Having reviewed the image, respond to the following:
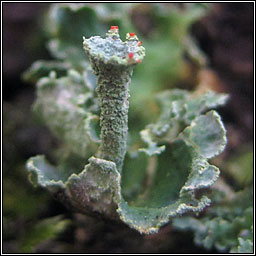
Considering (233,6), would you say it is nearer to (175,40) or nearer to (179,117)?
(175,40)

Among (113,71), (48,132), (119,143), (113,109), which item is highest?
(113,71)

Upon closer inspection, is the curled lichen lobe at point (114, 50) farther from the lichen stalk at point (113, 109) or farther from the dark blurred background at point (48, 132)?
the dark blurred background at point (48, 132)

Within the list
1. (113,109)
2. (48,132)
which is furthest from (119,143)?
(48,132)

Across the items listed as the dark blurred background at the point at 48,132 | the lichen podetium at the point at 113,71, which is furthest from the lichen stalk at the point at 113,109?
the dark blurred background at the point at 48,132

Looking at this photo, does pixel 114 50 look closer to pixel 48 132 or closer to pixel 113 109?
pixel 113 109

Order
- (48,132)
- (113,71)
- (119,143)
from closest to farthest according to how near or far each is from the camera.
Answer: (113,71) < (119,143) < (48,132)

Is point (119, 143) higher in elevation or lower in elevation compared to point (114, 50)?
lower
